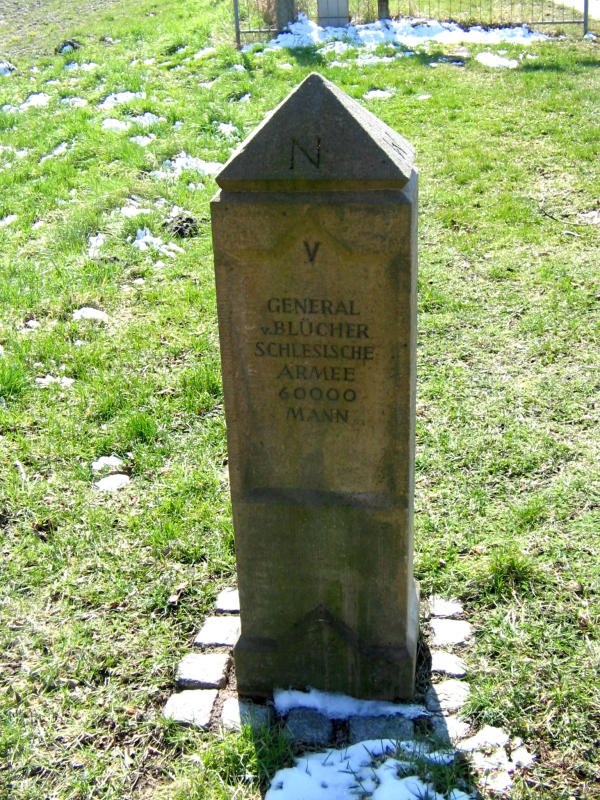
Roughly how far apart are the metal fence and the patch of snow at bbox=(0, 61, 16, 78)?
3382mm

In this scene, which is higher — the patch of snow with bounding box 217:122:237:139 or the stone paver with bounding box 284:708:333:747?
the patch of snow with bounding box 217:122:237:139

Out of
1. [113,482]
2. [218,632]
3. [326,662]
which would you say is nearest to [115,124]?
[113,482]

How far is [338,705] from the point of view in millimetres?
3143

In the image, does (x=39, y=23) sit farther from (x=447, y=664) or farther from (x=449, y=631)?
(x=447, y=664)

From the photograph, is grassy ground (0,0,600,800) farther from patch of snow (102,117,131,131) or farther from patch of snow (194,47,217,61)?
patch of snow (194,47,217,61)

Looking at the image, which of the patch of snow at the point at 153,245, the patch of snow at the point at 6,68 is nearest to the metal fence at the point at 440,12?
the patch of snow at the point at 6,68

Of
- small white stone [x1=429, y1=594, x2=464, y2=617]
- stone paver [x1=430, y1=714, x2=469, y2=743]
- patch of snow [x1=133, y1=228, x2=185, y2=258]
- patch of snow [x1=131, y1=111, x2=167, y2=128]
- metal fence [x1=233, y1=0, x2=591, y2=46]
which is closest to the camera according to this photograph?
stone paver [x1=430, y1=714, x2=469, y2=743]

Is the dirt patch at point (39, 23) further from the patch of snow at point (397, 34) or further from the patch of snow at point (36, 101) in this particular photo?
the patch of snow at point (397, 34)

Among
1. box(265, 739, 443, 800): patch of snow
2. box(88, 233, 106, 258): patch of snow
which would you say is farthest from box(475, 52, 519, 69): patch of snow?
box(265, 739, 443, 800): patch of snow

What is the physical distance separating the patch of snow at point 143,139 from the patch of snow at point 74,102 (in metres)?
1.64

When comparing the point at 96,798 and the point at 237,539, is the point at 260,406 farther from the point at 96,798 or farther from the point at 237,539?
the point at 96,798

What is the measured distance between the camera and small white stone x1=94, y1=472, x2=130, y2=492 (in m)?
4.34

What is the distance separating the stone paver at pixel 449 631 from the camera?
335 centimetres

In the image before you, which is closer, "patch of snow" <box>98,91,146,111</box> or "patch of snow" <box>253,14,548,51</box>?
"patch of snow" <box>98,91,146,111</box>
